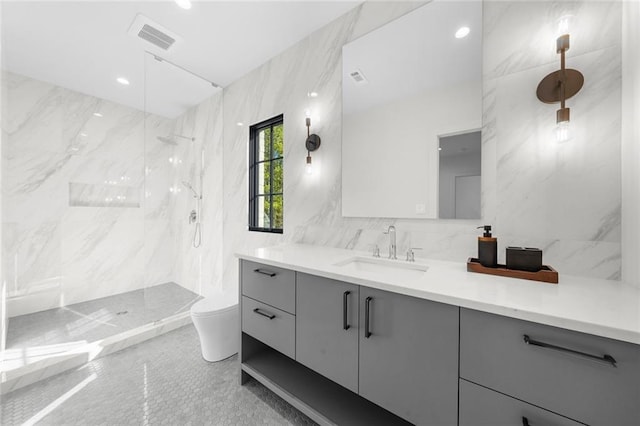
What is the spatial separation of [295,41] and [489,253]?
2282mm

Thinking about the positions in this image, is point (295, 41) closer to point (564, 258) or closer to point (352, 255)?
point (352, 255)

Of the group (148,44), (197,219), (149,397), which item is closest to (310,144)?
(148,44)

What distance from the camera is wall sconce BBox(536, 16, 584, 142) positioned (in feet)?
3.48

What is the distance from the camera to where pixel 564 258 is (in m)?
1.11

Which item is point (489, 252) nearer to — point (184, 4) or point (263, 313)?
point (263, 313)

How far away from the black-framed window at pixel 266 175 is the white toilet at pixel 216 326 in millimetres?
822

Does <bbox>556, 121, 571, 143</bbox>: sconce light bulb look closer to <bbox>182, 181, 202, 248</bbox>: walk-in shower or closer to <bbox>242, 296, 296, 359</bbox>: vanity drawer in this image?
<bbox>242, 296, 296, 359</bbox>: vanity drawer

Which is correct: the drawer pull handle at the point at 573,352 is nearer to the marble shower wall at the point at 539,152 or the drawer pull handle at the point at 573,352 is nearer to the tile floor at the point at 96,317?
the marble shower wall at the point at 539,152

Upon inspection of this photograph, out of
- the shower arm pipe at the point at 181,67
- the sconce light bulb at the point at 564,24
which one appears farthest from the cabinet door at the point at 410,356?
the shower arm pipe at the point at 181,67

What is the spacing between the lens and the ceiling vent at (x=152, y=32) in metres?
1.92

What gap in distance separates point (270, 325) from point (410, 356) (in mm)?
839

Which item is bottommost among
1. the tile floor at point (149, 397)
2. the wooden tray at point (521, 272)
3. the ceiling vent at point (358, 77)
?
the tile floor at point (149, 397)

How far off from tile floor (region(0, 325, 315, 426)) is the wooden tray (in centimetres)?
129

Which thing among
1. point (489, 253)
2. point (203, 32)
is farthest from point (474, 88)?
point (203, 32)
